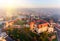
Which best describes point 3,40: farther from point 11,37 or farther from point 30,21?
point 30,21

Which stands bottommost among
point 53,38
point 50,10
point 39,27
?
point 53,38

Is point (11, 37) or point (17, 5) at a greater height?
point (17, 5)

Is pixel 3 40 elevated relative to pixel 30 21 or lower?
lower

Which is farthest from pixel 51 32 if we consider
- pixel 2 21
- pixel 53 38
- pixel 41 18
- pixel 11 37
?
pixel 2 21

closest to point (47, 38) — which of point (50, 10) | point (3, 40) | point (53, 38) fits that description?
point (53, 38)

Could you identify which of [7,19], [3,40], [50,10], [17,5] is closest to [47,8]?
[50,10]

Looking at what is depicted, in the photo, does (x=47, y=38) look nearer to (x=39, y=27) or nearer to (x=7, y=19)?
(x=39, y=27)

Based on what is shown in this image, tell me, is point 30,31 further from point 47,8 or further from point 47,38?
point 47,8
